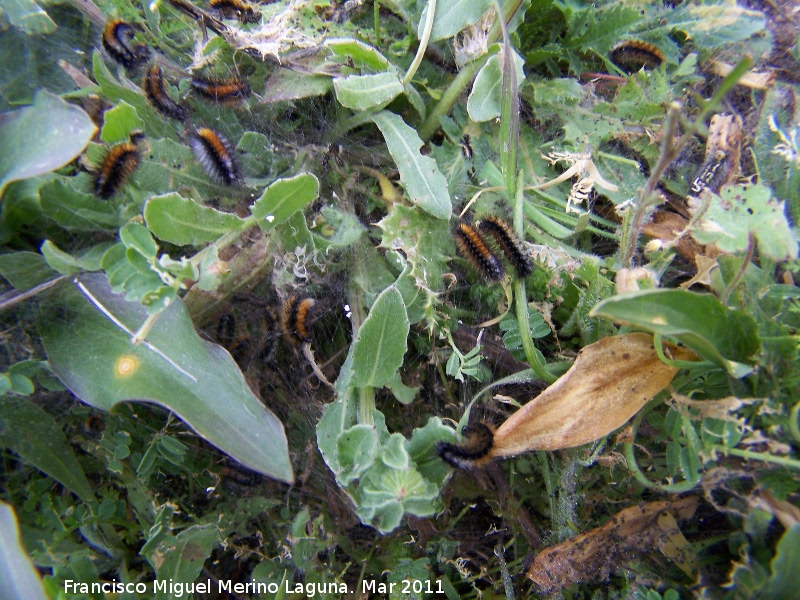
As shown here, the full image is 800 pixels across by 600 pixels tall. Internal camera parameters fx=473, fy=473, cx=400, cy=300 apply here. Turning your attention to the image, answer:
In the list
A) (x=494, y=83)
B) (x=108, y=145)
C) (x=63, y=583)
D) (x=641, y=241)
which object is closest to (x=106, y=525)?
(x=63, y=583)

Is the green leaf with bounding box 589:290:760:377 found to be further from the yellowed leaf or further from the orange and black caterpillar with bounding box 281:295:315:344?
the orange and black caterpillar with bounding box 281:295:315:344

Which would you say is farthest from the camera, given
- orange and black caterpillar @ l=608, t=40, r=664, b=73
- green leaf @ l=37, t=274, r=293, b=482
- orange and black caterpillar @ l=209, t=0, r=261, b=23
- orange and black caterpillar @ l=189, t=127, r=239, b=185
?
orange and black caterpillar @ l=608, t=40, r=664, b=73

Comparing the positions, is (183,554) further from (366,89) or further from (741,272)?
(741,272)

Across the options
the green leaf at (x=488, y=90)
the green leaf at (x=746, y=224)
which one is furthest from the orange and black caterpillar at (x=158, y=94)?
the green leaf at (x=746, y=224)

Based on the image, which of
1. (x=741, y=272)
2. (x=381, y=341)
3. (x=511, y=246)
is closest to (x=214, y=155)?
(x=381, y=341)

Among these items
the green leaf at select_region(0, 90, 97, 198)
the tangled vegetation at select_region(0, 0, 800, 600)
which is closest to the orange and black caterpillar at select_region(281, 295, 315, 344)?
the tangled vegetation at select_region(0, 0, 800, 600)

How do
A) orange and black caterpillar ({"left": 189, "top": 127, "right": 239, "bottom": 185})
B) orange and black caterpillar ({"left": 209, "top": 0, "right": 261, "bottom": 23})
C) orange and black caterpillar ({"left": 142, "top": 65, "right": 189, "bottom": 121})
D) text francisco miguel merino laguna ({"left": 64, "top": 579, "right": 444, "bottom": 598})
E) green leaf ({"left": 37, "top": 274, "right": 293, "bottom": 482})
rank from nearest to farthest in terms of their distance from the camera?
green leaf ({"left": 37, "top": 274, "right": 293, "bottom": 482}) → text francisco miguel merino laguna ({"left": 64, "top": 579, "right": 444, "bottom": 598}) → orange and black caterpillar ({"left": 189, "top": 127, "right": 239, "bottom": 185}) → orange and black caterpillar ({"left": 142, "top": 65, "right": 189, "bottom": 121}) → orange and black caterpillar ({"left": 209, "top": 0, "right": 261, "bottom": 23})

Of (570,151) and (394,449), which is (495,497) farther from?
(570,151)
